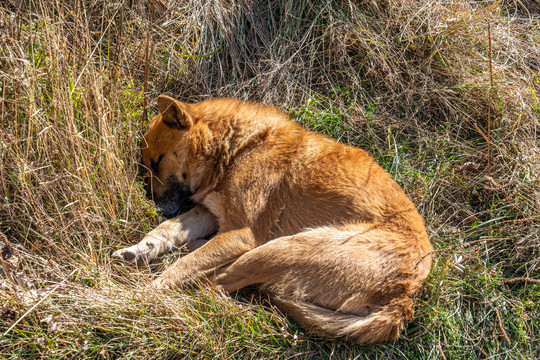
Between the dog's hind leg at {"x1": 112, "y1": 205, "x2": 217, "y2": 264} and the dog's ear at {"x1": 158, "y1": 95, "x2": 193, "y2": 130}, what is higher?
the dog's ear at {"x1": 158, "y1": 95, "x2": 193, "y2": 130}

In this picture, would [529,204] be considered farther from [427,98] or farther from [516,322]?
[427,98]

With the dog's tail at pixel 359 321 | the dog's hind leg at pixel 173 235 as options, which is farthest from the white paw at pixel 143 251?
the dog's tail at pixel 359 321

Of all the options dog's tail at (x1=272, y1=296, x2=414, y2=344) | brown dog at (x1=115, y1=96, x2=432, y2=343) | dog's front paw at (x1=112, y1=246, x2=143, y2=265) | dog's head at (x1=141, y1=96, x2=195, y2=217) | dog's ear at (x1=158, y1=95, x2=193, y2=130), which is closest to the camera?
dog's tail at (x1=272, y1=296, x2=414, y2=344)

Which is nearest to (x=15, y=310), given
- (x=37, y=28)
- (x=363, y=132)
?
(x=37, y=28)

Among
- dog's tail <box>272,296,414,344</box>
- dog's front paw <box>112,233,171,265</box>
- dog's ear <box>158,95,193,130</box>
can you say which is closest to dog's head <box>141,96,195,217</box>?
dog's ear <box>158,95,193,130</box>

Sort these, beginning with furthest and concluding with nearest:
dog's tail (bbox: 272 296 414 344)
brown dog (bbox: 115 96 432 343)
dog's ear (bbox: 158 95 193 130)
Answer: dog's ear (bbox: 158 95 193 130) → brown dog (bbox: 115 96 432 343) → dog's tail (bbox: 272 296 414 344)

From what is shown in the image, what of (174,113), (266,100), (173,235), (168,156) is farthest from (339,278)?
(266,100)

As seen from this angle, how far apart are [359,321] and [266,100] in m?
Result: 2.61

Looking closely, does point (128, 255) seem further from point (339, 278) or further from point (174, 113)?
point (339, 278)

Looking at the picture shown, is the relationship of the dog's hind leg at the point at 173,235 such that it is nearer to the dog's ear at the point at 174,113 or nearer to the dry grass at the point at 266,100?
the dry grass at the point at 266,100

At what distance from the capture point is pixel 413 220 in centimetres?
371

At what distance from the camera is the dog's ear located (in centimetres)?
401

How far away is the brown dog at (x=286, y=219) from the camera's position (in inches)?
134

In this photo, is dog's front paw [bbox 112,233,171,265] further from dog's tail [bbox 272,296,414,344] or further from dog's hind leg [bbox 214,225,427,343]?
dog's tail [bbox 272,296,414,344]
